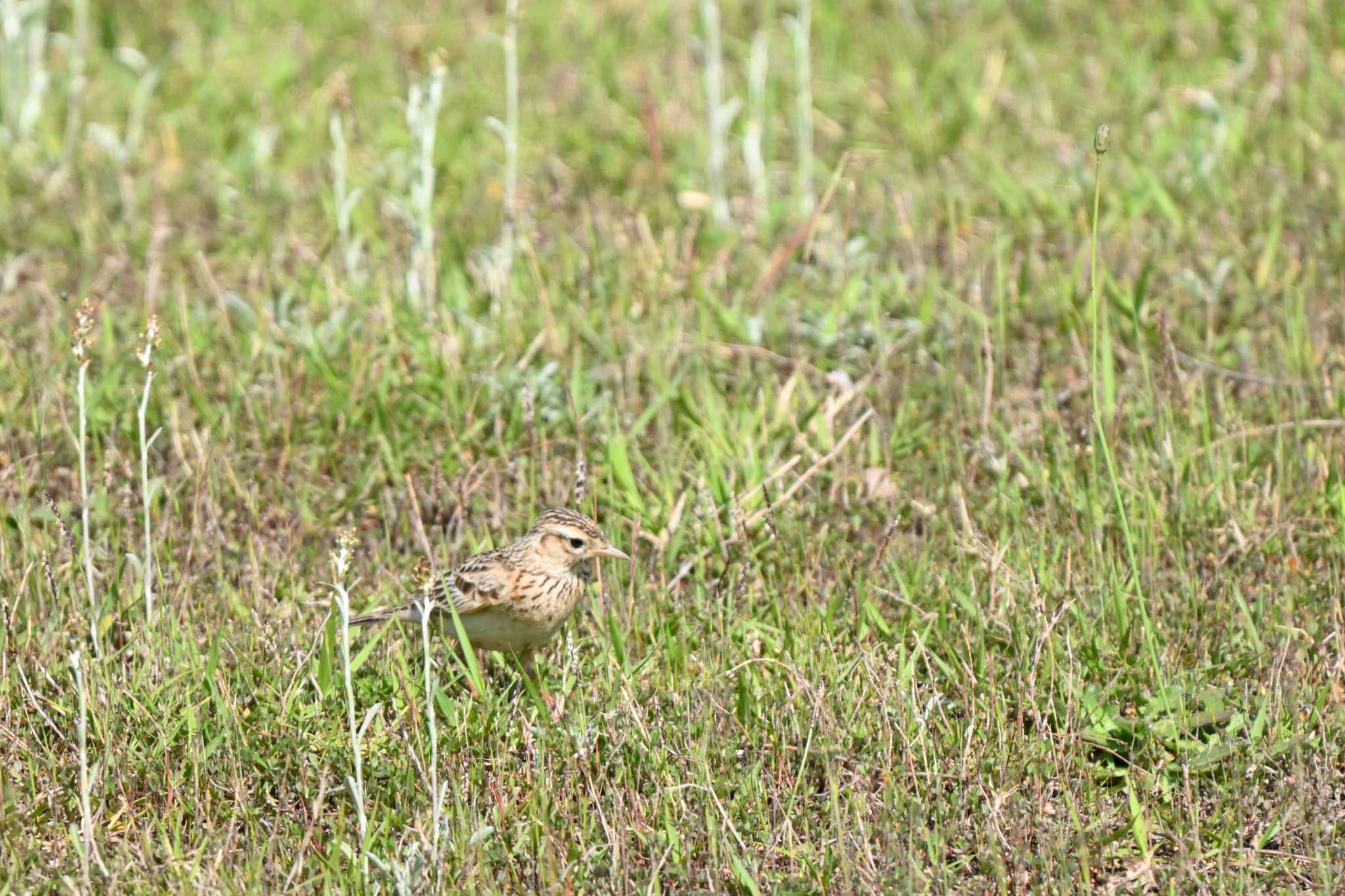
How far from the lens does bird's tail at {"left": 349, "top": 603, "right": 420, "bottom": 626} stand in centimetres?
463

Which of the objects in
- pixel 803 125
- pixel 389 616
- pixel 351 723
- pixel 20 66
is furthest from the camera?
pixel 20 66

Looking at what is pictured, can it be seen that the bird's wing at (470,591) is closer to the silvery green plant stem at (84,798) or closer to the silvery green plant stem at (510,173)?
the silvery green plant stem at (84,798)

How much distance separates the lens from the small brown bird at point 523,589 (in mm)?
4582

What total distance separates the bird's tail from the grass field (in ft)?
0.22

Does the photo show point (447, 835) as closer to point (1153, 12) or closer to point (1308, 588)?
point (1308, 588)

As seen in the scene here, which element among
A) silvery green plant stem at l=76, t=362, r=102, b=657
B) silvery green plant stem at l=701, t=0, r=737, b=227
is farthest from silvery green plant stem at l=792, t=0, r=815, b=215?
silvery green plant stem at l=76, t=362, r=102, b=657

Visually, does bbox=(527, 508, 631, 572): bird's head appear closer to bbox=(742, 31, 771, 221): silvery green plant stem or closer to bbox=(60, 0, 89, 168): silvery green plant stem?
bbox=(742, 31, 771, 221): silvery green plant stem

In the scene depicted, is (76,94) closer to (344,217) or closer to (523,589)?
(344,217)

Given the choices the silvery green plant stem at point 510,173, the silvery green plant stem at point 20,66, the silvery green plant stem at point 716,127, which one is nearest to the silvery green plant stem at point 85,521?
the silvery green plant stem at point 510,173

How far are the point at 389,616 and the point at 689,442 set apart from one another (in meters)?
1.40

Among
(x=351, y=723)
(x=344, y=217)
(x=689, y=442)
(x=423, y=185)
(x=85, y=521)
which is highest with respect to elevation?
(x=423, y=185)

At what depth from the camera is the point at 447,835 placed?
3785 millimetres

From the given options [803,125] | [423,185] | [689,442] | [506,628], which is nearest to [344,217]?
[423,185]

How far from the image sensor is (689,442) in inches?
225
